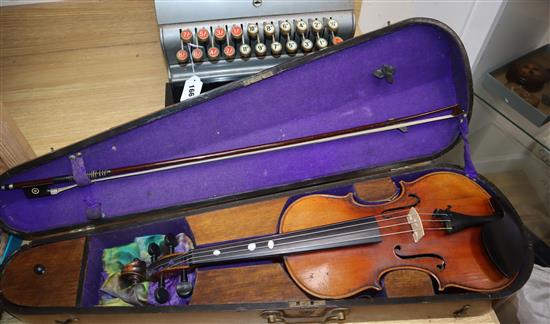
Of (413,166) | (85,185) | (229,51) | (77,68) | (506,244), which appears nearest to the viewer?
(506,244)

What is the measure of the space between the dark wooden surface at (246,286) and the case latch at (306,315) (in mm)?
36

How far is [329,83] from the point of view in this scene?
1186 mm

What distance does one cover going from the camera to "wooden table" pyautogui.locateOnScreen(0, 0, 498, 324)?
56.3 inches

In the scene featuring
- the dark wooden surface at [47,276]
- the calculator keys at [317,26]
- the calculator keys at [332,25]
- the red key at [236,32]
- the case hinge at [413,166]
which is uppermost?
the calculator keys at [332,25]

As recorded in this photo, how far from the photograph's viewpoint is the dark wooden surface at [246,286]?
3.57 feet

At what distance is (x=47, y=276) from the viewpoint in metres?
1.15

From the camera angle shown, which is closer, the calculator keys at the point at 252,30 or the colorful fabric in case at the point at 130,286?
the colorful fabric in case at the point at 130,286

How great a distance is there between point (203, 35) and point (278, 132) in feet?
1.42

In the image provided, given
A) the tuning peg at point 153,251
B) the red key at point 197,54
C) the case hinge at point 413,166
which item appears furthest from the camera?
the red key at point 197,54

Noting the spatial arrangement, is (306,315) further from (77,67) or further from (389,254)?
(77,67)

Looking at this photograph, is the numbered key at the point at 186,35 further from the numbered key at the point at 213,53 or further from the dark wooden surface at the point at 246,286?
the dark wooden surface at the point at 246,286

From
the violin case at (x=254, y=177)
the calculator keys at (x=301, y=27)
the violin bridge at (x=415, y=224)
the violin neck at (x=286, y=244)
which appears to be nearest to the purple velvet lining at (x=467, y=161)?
the violin case at (x=254, y=177)

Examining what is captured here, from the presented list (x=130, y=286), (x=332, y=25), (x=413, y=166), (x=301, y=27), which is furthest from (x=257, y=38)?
(x=130, y=286)

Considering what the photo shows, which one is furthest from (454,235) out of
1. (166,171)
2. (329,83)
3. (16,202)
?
(16,202)
